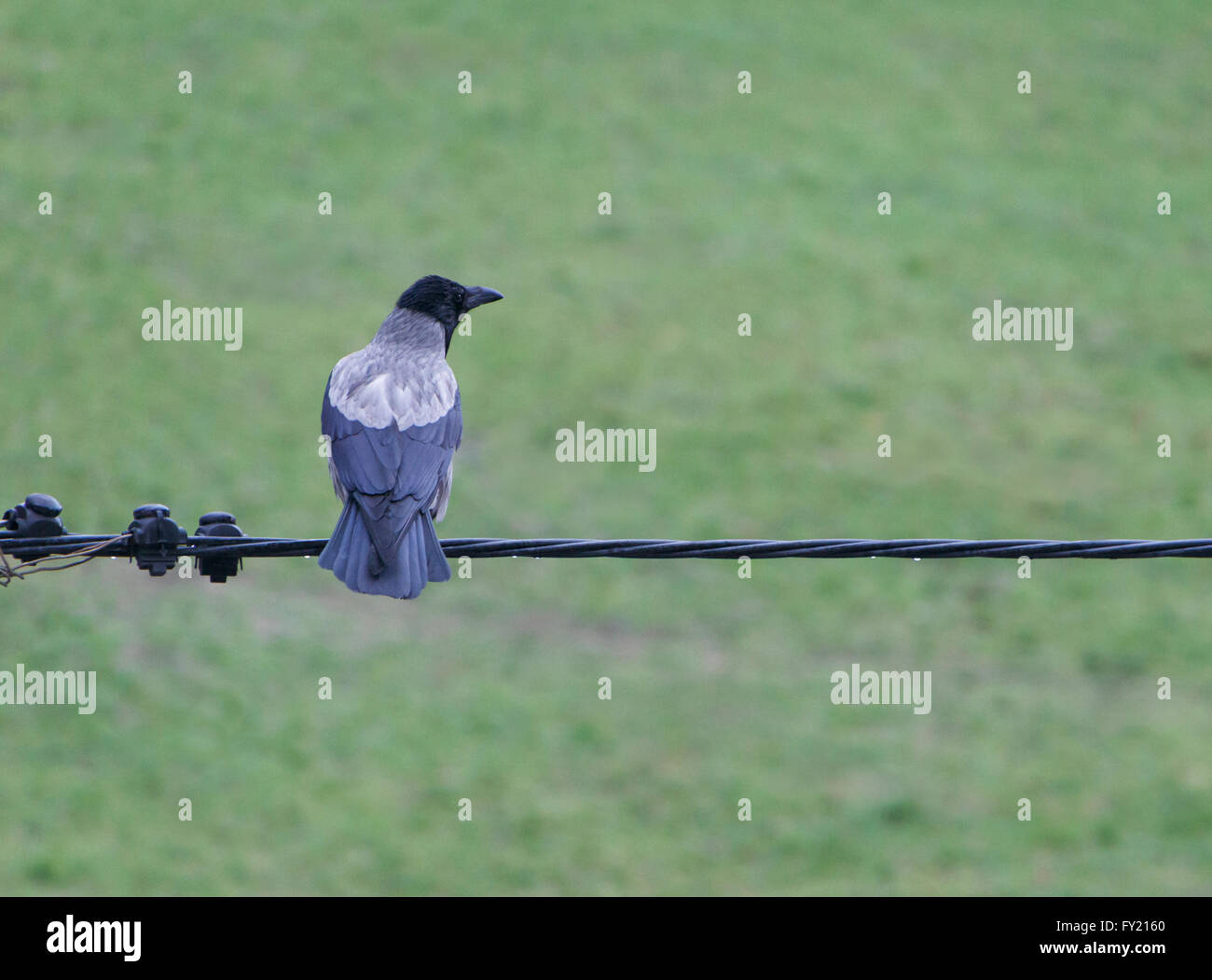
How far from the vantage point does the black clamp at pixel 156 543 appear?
605cm

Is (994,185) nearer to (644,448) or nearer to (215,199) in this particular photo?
(644,448)

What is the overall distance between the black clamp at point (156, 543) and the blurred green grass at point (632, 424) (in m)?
8.11

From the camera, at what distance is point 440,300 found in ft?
32.3

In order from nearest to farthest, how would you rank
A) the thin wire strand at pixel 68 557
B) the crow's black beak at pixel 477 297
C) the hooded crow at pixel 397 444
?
the thin wire strand at pixel 68 557 → the hooded crow at pixel 397 444 → the crow's black beak at pixel 477 297

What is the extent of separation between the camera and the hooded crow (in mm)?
6785

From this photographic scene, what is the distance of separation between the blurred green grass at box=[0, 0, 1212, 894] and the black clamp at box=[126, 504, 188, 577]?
8108 mm

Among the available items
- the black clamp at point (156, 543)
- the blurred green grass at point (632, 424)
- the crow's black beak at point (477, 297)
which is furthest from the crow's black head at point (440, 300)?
the blurred green grass at point (632, 424)

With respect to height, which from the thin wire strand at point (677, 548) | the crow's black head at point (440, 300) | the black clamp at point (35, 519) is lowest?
the thin wire strand at point (677, 548)

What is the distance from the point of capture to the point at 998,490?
20109 mm

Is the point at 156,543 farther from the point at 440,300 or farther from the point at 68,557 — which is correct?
the point at 440,300

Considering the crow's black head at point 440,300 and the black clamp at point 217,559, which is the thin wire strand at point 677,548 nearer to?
the black clamp at point 217,559

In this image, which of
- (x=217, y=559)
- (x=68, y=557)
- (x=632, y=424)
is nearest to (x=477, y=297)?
(x=217, y=559)

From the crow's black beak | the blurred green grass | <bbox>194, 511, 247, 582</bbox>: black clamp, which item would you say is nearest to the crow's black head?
the crow's black beak

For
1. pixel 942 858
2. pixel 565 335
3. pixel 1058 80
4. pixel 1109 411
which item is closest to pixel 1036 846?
pixel 942 858
